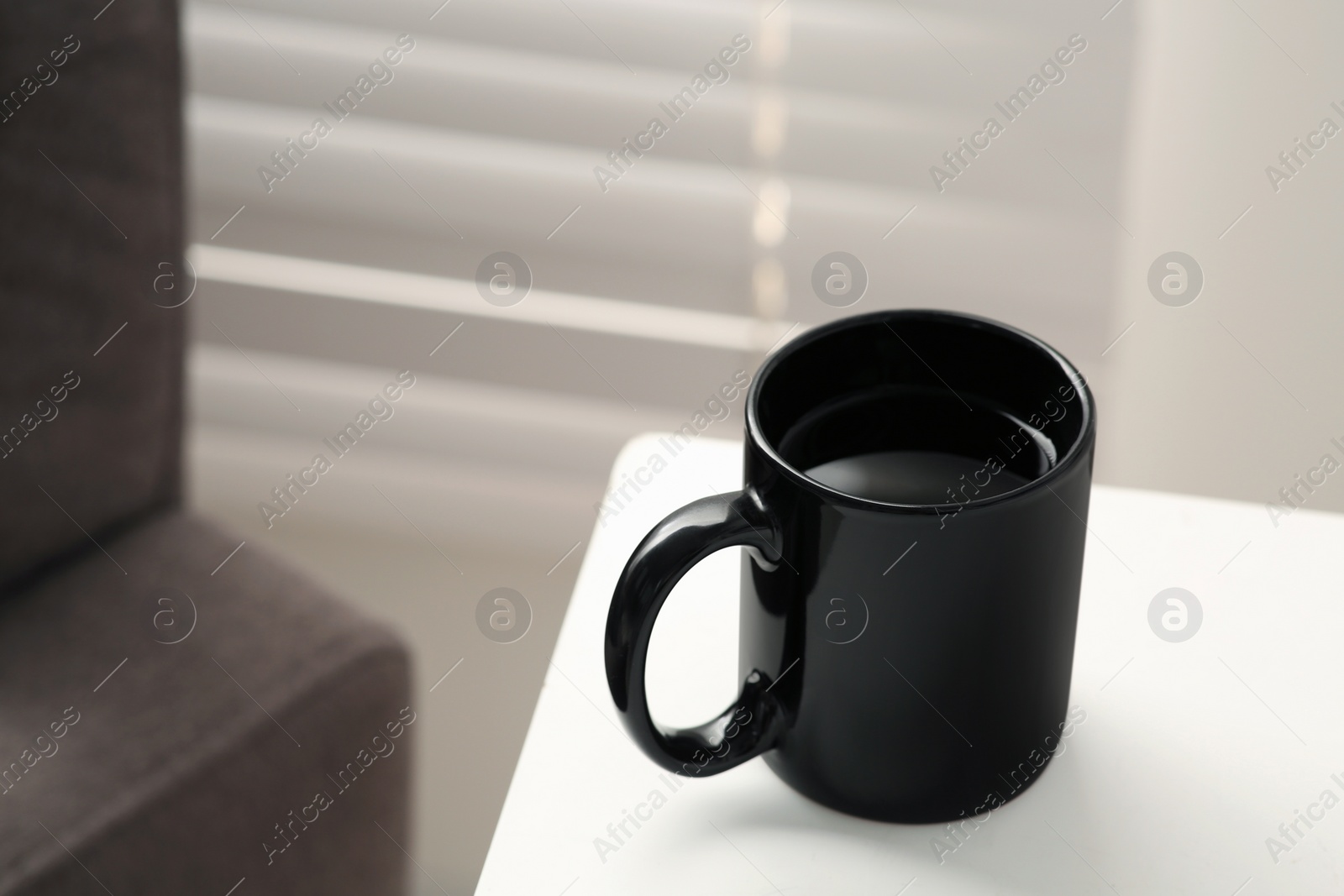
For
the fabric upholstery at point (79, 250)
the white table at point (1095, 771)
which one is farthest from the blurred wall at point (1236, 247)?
the fabric upholstery at point (79, 250)

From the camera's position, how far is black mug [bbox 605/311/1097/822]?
46cm

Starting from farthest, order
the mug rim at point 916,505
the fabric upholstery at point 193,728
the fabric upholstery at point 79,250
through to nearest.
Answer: the fabric upholstery at point 79,250
the fabric upholstery at point 193,728
the mug rim at point 916,505

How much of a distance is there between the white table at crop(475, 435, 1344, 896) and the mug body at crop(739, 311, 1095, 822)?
22 millimetres

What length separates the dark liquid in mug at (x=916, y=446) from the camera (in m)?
0.52

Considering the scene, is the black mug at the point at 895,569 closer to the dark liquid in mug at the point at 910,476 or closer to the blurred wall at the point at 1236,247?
the dark liquid in mug at the point at 910,476

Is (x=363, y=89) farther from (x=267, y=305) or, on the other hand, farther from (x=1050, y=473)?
(x=1050, y=473)

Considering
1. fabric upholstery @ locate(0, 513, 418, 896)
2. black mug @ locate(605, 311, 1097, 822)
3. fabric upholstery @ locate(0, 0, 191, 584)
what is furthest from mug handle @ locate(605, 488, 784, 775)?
fabric upholstery @ locate(0, 0, 191, 584)

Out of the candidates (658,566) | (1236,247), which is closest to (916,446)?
(658,566)

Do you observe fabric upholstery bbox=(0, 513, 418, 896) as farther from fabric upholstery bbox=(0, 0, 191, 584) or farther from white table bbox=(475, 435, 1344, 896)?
white table bbox=(475, 435, 1344, 896)

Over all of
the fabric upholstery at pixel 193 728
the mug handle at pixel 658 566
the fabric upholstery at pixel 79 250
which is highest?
the mug handle at pixel 658 566

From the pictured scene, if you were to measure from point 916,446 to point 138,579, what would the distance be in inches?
26.9

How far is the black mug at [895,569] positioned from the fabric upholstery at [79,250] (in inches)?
26.4

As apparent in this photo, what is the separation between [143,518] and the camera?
1.05 meters

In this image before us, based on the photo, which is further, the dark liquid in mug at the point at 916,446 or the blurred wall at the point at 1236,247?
the blurred wall at the point at 1236,247
